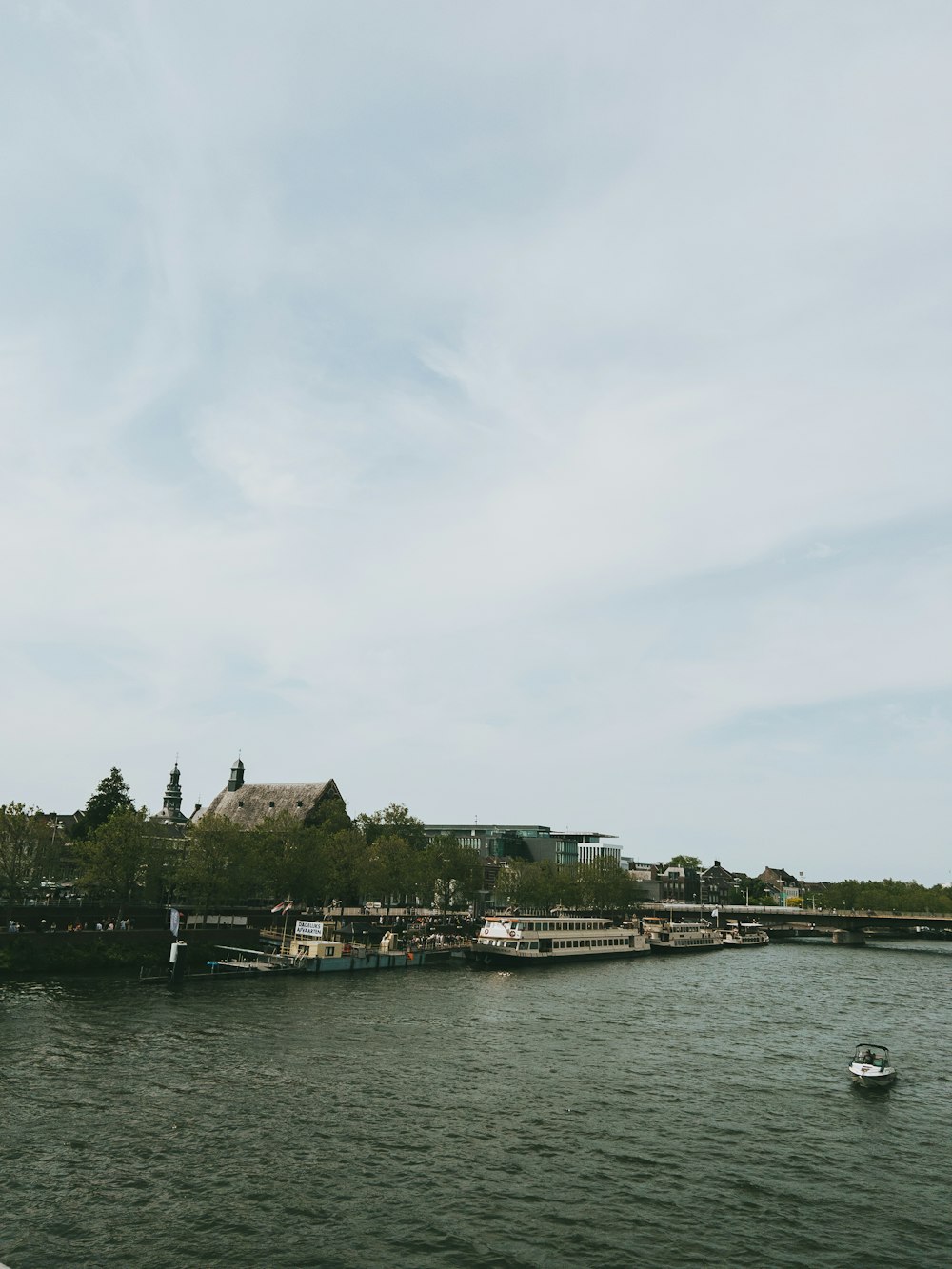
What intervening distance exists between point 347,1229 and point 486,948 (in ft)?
309

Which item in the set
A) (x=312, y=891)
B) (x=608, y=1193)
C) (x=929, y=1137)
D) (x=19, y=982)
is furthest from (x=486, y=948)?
(x=608, y=1193)

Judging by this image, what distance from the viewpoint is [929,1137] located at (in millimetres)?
47812

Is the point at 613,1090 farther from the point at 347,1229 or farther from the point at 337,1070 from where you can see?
the point at 347,1229

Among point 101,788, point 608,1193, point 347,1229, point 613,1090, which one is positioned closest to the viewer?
point 347,1229

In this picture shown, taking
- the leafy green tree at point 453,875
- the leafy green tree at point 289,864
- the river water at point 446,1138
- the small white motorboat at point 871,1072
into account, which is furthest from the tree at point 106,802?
the small white motorboat at point 871,1072

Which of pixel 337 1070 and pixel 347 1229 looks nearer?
pixel 347 1229

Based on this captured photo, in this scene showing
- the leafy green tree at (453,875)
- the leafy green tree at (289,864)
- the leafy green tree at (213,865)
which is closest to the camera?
the leafy green tree at (213,865)

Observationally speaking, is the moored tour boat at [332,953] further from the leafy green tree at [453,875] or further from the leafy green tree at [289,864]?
the leafy green tree at [453,875]

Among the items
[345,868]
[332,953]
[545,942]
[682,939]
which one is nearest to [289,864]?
[345,868]

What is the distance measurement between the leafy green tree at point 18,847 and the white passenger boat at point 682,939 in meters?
107

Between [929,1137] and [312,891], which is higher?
[312,891]

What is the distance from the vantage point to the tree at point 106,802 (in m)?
166

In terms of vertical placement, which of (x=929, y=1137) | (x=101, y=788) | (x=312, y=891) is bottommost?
(x=929, y=1137)

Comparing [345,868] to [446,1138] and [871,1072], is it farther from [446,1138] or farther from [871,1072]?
[446,1138]
